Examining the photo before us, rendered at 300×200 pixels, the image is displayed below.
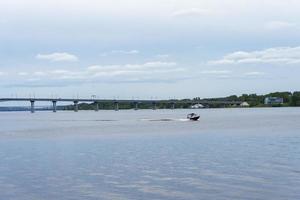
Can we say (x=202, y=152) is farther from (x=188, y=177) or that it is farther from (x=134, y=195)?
(x=134, y=195)

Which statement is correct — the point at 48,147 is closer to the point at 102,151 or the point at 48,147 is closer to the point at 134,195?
the point at 102,151

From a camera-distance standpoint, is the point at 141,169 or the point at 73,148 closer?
the point at 141,169

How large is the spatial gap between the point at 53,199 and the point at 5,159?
59.8 ft

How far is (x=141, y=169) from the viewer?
33.6 meters

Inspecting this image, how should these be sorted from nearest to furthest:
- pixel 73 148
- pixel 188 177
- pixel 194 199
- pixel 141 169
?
pixel 194 199
pixel 188 177
pixel 141 169
pixel 73 148

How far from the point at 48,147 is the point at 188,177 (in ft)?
84.8

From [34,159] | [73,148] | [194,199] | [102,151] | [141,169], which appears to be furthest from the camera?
[73,148]

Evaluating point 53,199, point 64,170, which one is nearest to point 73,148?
point 64,170

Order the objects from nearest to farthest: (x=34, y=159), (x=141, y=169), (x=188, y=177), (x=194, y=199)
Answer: (x=194, y=199) → (x=188, y=177) → (x=141, y=169) → (x=34, y=159)

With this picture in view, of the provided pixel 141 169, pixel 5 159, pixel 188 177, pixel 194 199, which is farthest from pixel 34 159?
pixel 194 199

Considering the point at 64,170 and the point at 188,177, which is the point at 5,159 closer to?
the point at 64,170

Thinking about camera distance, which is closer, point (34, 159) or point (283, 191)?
point (283, 191)

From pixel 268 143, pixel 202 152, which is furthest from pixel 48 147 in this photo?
pixel 268 143

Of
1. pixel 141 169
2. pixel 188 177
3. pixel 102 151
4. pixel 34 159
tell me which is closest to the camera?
pixel 188 177
